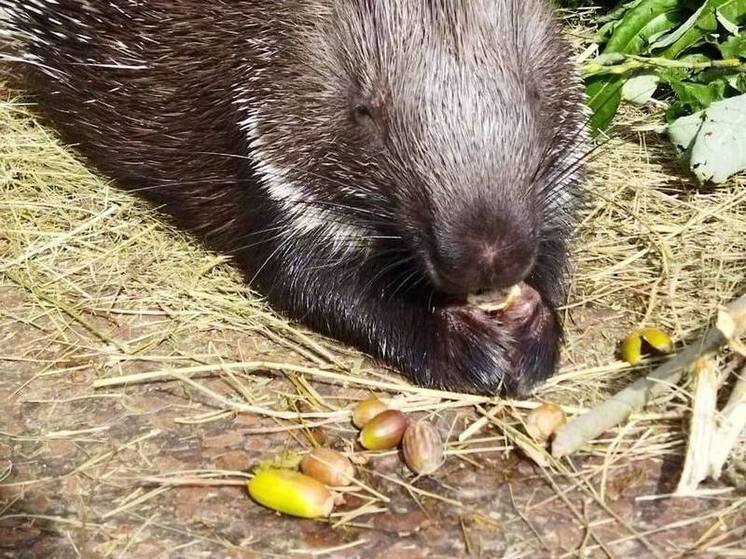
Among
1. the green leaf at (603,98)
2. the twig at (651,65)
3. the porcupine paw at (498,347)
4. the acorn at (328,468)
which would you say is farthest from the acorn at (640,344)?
the twig at (651,65)

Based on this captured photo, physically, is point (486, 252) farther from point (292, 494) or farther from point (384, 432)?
point (292, 494)

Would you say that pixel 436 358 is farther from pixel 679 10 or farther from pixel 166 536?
pixel 679 10

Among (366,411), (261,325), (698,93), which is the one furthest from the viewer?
(698,93)

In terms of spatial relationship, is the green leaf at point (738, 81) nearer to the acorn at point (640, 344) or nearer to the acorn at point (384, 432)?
the acorn at point (640, 344)

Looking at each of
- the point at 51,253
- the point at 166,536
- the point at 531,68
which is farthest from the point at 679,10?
the point at 166,536

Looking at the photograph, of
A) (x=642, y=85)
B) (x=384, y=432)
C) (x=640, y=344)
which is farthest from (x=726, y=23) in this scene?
(x=384, y=432)

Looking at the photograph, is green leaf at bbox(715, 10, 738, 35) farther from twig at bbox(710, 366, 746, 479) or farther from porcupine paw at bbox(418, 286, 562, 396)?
twig at bbox(710, 366, 746, 479)
